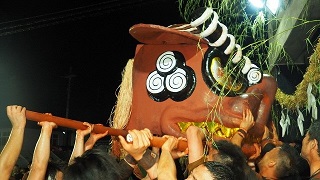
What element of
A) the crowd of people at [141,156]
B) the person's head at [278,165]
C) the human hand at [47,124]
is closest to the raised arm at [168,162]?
the crowd of people at [141,156]

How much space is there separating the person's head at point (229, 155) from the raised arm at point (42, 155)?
1213 mm

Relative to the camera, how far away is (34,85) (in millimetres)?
17531

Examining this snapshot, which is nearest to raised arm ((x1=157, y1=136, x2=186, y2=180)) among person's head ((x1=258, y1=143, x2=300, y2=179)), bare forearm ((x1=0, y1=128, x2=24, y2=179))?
bare forearm ((x1=0, y1=128, x2=24, y2=179))

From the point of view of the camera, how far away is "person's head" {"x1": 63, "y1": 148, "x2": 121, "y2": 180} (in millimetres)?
2793

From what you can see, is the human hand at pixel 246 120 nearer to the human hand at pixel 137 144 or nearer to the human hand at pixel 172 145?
the human hand at pixel 172 145

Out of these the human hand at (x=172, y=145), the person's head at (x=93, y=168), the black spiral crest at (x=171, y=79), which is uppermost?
the black spiral crest at (x=171, y=79)

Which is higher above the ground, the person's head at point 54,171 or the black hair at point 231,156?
the black hair at point 231,156

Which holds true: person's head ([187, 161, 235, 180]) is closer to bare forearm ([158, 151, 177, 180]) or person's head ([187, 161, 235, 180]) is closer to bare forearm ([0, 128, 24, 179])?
bare forearm ([158, 151, 177, 180])

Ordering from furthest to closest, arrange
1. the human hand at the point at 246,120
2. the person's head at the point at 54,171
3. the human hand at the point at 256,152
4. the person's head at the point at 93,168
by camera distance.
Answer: the human hand at the point at 256,152 → the person's head at the point at 54,171 → the human hand at the point at 246,120 → the person's head at the point at 93,168

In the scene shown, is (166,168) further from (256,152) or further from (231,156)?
(256,152)

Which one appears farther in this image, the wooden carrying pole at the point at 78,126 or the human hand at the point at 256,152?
the human hand at the point at 256,152

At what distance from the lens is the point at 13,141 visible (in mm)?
3072

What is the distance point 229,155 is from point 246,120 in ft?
1.07

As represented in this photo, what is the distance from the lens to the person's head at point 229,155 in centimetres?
307
